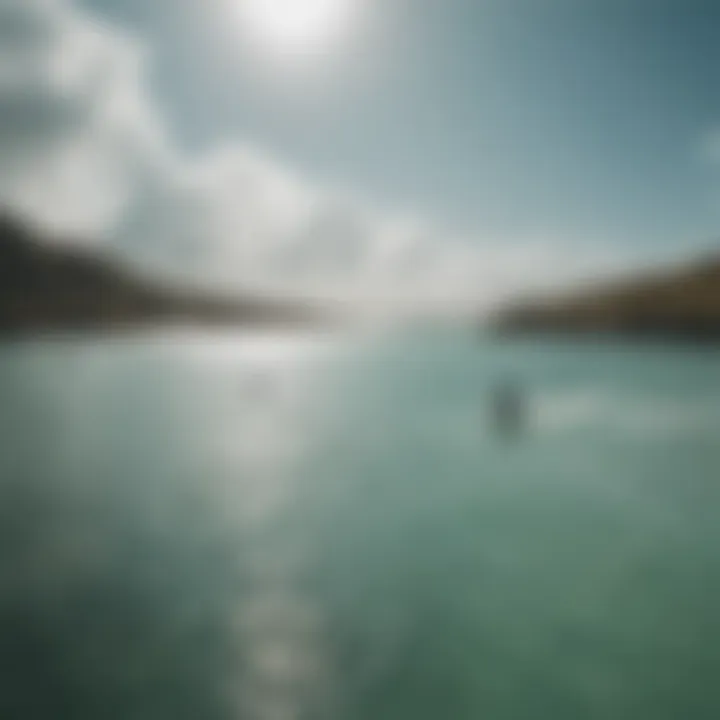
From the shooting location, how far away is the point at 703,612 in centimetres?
1160

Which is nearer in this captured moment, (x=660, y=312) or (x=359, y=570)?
(x=359, y=570)

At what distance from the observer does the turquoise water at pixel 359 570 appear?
9.23 meters

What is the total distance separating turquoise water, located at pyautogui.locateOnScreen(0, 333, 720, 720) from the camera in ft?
30.3

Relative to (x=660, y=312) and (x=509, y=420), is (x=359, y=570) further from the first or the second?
(x=660, y=312)

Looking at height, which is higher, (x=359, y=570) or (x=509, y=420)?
(x=509, y=420)

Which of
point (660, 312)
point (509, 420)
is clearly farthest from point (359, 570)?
point (660, 312)

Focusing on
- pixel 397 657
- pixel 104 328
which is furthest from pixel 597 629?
pixel 104 328

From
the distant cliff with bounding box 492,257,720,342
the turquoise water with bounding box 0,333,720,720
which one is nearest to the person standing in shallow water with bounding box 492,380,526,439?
the turquoise water with bounding box 0,333,720,720

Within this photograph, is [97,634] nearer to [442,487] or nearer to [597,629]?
[597,629]

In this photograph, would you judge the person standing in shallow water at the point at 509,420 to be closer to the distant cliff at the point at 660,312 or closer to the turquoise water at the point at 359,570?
the turquoise water at the point at 359,570

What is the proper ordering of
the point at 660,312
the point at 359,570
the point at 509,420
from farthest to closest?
the point at 660,312 < the point at 509,420 < the point at 359,570

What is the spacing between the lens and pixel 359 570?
13.4m

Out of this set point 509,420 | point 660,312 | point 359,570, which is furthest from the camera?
point 660,312

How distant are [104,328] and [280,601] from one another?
240 feet
